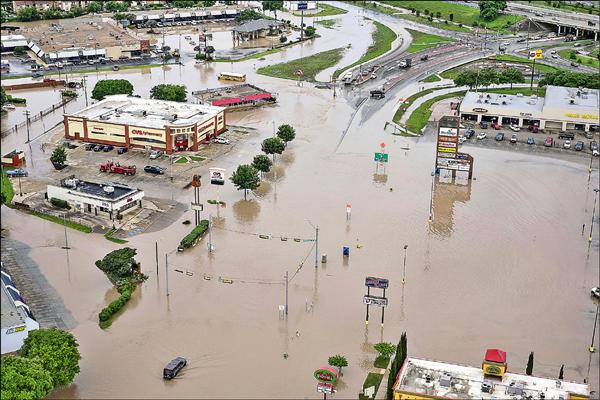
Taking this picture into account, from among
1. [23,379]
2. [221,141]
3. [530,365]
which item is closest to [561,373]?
[530,365]

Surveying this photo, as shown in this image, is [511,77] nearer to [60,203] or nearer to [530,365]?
[60,203]

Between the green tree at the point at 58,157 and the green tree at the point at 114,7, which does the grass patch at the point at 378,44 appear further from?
the green tree at the point at 58,157

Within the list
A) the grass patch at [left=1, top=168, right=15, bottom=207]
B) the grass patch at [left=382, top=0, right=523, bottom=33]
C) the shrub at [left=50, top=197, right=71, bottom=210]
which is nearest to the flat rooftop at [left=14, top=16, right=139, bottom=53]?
the grass patch at [left=1, top=168, right=15, bottom=207]

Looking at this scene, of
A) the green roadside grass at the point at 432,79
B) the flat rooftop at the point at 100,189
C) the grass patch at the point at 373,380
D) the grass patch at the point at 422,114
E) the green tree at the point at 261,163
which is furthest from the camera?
the green roadside grass at the point at 432,79

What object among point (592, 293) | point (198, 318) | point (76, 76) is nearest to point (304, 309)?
point (198, 318)

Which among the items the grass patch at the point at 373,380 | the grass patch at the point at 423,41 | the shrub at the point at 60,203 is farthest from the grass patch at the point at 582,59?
the grass patch at the point at 373,380
